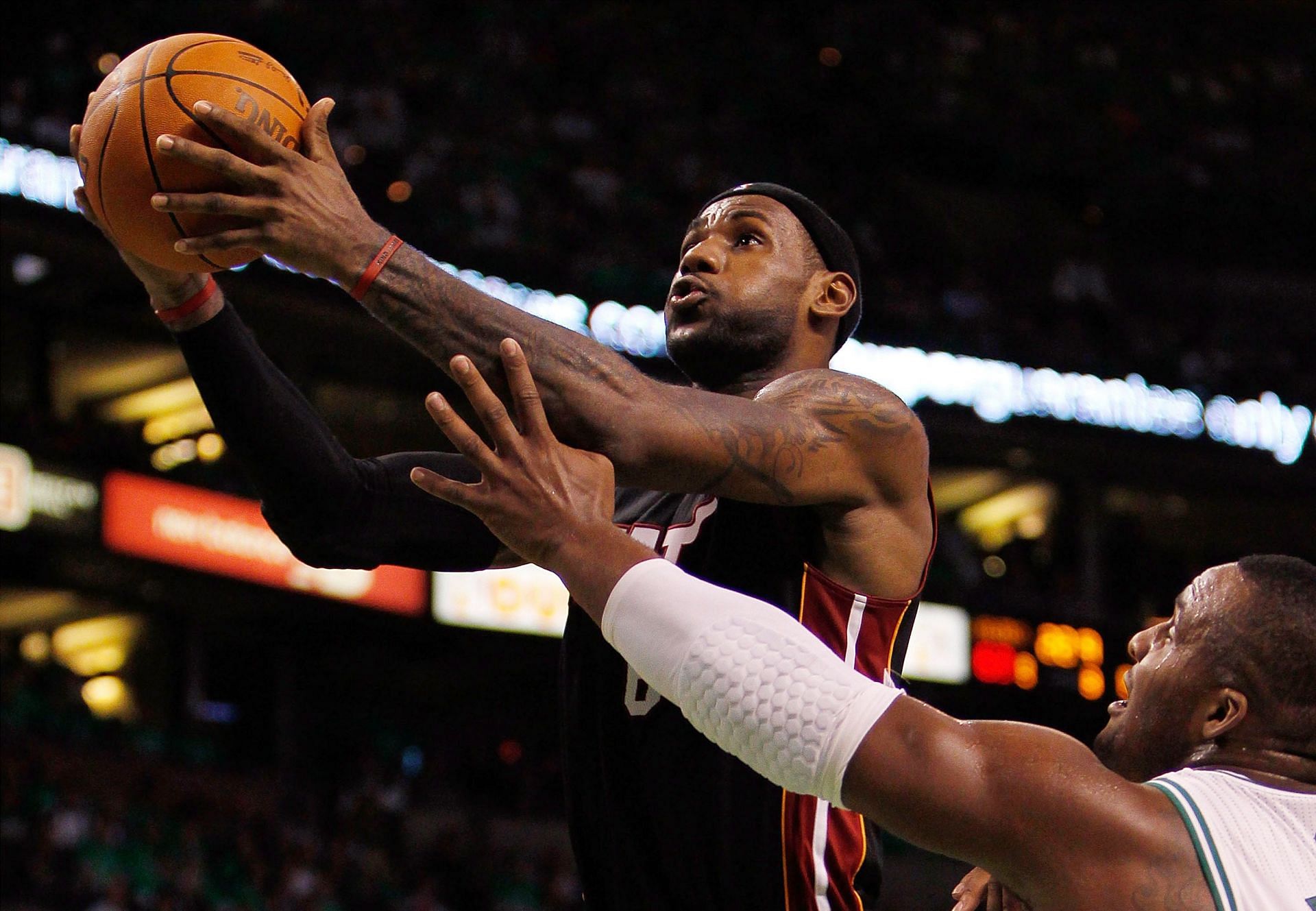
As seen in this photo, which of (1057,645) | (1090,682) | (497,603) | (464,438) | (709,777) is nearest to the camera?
(464,438)

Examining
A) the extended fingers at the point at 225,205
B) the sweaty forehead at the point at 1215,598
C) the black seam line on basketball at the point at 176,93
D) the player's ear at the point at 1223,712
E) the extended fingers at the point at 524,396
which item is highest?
the black seam line on basketball at the point at 176,93

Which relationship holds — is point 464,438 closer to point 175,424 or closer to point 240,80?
point 240,80

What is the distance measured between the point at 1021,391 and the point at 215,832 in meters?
10.6

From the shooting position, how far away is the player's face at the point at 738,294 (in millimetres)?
3219

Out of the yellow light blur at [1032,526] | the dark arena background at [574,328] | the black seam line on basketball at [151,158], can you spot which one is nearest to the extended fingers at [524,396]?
the black seam line on basketball at [151,158]

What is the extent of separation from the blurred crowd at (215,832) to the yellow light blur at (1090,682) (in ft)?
19.4

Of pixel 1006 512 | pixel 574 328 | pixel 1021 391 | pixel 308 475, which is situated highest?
pixel 1021 391

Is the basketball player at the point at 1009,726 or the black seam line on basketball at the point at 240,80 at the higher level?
the black seam line on basketball at the point at 240,80

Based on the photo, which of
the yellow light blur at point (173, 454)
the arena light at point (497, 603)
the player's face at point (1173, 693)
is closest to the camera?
the player's face at point (1173, 693)

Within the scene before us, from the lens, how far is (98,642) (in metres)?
17.7

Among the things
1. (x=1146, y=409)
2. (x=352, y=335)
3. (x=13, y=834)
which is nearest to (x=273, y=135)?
(x=13, y=834)

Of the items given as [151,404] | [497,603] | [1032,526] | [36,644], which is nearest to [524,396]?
[497,603]

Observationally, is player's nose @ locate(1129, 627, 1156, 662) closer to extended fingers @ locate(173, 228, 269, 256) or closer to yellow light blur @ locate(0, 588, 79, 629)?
extended fingers @ locate(173, 228, 269, 256)

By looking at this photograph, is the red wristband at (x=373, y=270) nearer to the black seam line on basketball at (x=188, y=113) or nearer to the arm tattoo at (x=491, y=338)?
the arm tattoo at (x=491, y=338)
